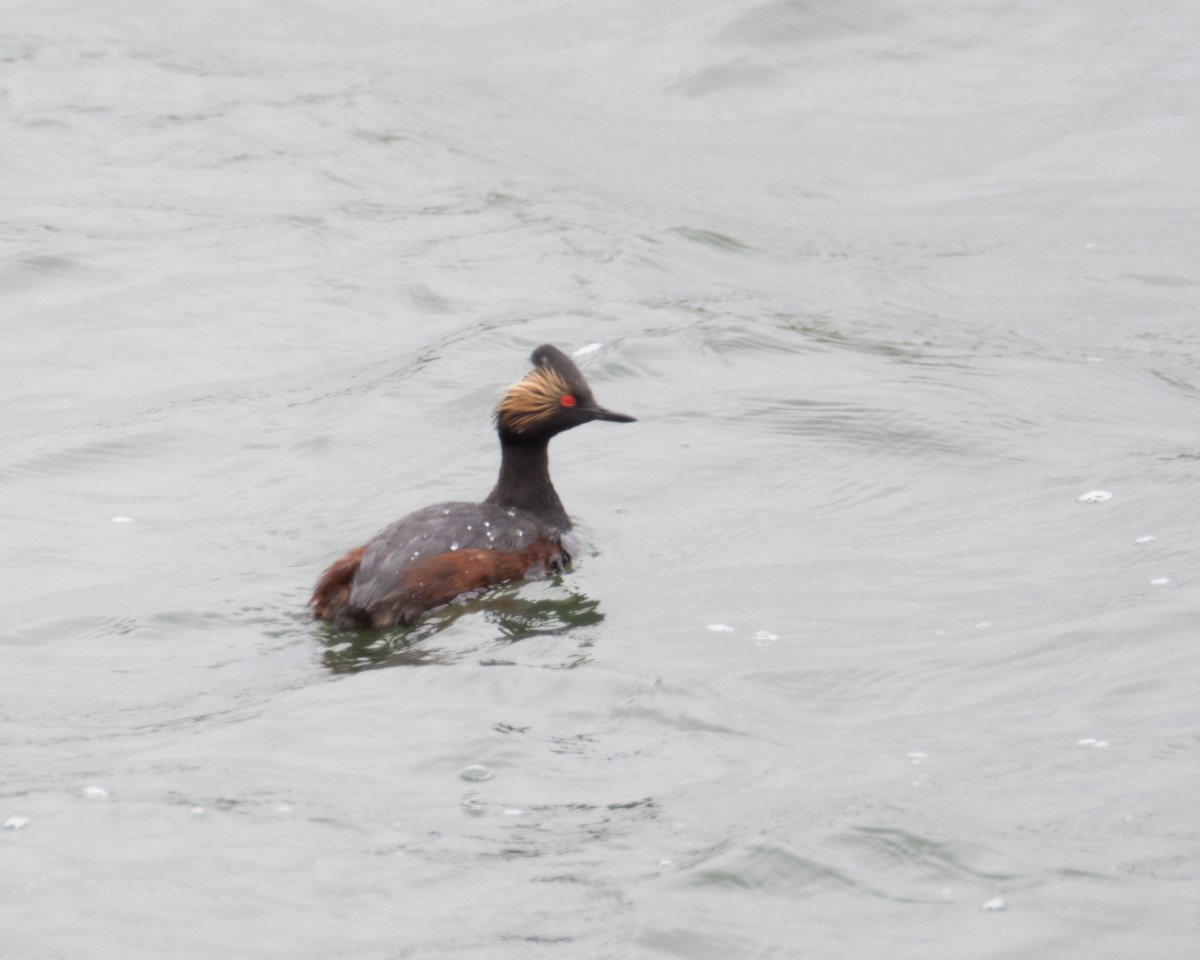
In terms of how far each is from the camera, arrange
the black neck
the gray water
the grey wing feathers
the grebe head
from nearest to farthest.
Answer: the gray water
the grey wing feathers
the grebe head
the black neck

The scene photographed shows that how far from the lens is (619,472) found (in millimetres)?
10305

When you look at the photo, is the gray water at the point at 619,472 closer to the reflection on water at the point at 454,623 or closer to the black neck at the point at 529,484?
the reflection on water at the point at 454,623

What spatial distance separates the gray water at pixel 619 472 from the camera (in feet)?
19.0

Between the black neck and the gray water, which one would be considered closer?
the gray water

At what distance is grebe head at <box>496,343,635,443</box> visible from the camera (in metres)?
8.98

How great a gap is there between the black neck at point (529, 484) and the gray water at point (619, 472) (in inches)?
13.3

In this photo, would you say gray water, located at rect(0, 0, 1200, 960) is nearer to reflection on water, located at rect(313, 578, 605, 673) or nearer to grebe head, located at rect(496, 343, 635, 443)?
reflection on water, located at rect(313, 578, 605, 673)

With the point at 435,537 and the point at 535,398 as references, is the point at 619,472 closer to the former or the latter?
the point at 535,398

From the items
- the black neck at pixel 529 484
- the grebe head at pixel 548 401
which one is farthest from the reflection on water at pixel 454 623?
the grebe head at pixel 548 401

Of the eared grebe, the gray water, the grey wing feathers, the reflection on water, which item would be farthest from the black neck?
the reflection on water

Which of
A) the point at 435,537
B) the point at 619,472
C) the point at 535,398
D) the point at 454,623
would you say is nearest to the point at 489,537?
the point at 435,537

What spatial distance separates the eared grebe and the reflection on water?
6 cm

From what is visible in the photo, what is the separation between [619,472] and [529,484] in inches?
49.9

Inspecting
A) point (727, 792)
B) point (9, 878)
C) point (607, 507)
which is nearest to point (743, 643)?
point (727, 792)
